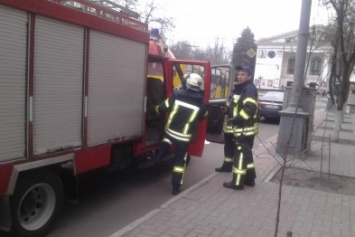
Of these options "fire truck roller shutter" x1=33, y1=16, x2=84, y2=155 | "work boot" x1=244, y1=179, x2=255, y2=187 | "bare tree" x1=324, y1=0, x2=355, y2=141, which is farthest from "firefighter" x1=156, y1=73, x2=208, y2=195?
"bare tree" x1=324, y1=0, x2=355, y2=141

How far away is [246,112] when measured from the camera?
6.43 meters

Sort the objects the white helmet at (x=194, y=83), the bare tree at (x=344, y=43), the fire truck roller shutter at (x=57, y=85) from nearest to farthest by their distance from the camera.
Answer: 1. the fire truck roller shutter at (x=57, y=85)
2. the white helmet at (x=194, y=83)
3. the bare tree at (x=344, y=43)

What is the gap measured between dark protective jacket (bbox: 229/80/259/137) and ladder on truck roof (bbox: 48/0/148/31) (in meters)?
1.87

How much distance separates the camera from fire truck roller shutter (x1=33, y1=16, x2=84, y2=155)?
4.16 meters

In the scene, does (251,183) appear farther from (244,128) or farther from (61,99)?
(61,99)

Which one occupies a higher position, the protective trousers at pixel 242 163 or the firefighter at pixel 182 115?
the firefighter at pixel 182 115

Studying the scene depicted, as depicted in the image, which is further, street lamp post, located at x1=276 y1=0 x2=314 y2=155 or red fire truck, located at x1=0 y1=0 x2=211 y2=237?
street lamp post, located at x1=276 y1=0 x2=314 y2=155

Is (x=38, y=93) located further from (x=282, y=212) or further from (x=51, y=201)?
(x=282, y=212)

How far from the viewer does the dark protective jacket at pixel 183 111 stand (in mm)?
6203

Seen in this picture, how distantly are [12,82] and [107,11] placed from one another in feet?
5.94

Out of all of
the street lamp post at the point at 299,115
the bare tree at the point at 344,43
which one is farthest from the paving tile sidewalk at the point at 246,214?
the bare tree at the point at 344,43

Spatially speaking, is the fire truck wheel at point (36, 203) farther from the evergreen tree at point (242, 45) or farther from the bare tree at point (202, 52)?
the evergreen tree at point (242, 45)

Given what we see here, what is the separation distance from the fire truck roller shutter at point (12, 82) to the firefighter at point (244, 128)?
3539mm

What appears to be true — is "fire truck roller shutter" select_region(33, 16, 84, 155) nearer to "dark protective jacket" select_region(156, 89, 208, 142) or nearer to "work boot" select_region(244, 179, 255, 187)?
"dark protective jacket" select_region(156, 89, 208, 142)
